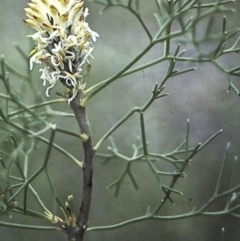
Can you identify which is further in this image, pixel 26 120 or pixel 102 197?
pixel 102 197

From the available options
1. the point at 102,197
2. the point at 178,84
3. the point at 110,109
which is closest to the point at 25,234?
the point at 102,197

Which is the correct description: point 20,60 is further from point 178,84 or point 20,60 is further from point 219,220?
point 219,220

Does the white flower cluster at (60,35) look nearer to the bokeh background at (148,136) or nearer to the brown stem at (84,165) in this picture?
the brown stem at (84,165)

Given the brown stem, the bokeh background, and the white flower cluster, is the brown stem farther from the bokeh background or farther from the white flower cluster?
the bokeh background

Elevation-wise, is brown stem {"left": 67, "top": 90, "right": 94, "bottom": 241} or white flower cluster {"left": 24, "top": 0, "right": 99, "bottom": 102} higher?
white flower cluster {"left": 24, "top": 0, "right": 99, "bottom": 102}

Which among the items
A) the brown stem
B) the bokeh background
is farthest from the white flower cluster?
the bokeh background

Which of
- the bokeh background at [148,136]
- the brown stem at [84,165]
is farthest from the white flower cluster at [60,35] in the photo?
the bokeh background at [148,136]
